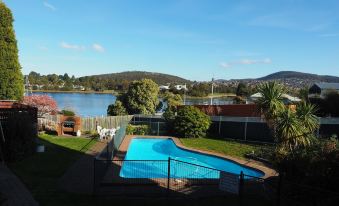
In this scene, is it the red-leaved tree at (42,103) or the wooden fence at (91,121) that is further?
the red-leaved tree at (42,103)

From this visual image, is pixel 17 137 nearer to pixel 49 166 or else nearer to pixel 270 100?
pixel 49 166

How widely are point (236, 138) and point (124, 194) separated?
16.8 metres

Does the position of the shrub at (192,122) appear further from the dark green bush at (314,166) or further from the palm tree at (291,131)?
the dark green bush at (314,166)

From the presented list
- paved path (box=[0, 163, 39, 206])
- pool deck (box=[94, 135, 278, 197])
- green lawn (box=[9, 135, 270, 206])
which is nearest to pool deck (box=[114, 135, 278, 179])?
green lawn (box=[9, 135, 270, 206])

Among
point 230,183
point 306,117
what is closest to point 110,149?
point 230,183

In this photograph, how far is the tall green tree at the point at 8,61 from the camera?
2222 cm

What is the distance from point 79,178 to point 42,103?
18.0m

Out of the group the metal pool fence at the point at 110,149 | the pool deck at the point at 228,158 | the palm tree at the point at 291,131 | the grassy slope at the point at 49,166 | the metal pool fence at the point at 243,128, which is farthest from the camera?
the metal pool fence at the point at 243,128

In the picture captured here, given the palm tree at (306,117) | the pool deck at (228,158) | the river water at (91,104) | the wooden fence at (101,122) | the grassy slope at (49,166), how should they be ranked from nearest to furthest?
the grassy slope at (49,166), the pool deck at (228,158), the palm tree at (306,117), the wooden fence at (101,122), the river water at (91,104)

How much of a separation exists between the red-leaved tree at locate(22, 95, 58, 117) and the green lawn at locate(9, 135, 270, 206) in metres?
10.6

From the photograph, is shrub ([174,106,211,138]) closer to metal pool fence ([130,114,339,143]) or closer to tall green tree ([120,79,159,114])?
metal pool fence ([130,114,339,143])

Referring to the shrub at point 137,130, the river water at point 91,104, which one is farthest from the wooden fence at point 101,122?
the river water at point 91,104

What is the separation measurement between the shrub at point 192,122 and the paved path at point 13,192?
1584cm

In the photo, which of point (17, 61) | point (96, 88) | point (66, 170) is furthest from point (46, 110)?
point (96, 88)
